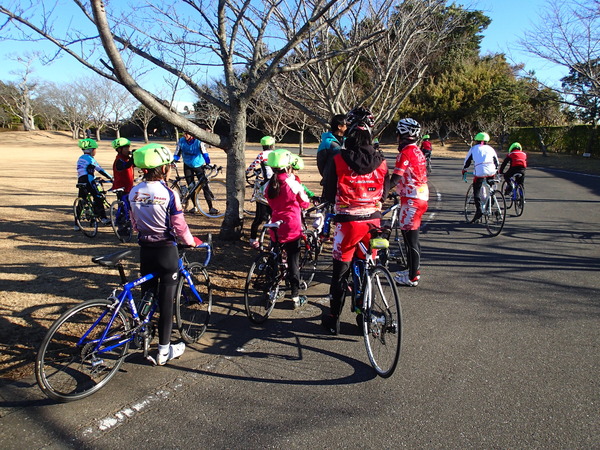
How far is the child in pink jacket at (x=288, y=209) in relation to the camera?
446 centimetres

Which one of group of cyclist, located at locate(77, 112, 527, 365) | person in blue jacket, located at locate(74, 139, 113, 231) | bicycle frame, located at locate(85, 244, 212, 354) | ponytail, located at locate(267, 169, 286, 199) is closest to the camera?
bicycle frame, located at locate(85, 244, 212, 354)

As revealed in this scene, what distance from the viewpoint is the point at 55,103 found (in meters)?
66.1

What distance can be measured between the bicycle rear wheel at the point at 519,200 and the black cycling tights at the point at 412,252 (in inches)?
224

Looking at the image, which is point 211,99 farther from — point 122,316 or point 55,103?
point 55,103

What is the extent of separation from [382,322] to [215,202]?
8795 millimetres

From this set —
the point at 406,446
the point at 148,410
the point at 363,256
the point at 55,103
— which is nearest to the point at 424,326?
the point at 363,256

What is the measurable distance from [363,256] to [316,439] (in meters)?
1.63

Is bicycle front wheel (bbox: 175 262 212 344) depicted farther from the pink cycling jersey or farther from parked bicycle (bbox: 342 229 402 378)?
the pink cycling jersey

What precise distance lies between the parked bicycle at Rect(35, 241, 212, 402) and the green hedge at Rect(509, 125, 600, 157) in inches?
1432

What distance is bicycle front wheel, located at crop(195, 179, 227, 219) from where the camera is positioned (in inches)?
384

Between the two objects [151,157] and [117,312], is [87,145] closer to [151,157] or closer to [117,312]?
[151,157]

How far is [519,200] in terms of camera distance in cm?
966

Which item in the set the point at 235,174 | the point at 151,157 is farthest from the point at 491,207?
the point at 151,157

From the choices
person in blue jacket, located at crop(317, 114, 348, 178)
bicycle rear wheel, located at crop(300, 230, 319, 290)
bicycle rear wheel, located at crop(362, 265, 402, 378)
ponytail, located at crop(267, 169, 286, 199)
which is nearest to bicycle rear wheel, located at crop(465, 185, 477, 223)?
person in blue jacket, located at crop(317, 114, 348, 178)
